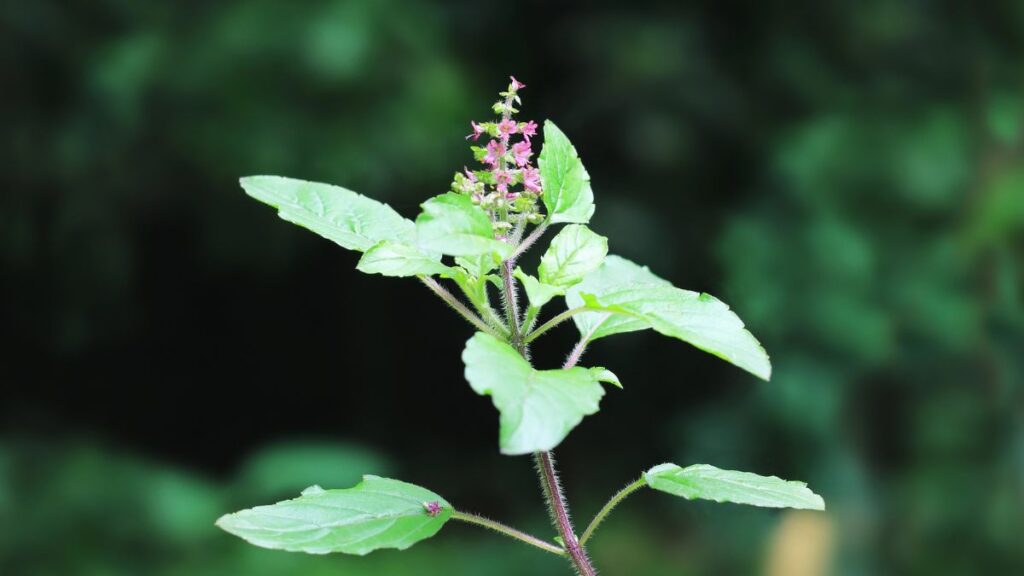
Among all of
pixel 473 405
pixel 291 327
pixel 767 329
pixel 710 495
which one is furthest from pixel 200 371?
pixel 710 495

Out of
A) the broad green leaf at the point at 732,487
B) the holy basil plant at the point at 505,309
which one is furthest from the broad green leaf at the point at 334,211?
the broad green leaf at the point at 732,487

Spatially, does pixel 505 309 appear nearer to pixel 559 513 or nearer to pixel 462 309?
pixel 462 309

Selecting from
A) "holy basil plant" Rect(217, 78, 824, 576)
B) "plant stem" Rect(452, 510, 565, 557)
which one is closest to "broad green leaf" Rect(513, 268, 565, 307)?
"holy basil plant" Rect(217, 78, 824, 576)

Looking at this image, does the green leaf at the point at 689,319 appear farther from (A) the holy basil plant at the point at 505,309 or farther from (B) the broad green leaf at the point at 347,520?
(B) the broad green leaf at the point at 347,520

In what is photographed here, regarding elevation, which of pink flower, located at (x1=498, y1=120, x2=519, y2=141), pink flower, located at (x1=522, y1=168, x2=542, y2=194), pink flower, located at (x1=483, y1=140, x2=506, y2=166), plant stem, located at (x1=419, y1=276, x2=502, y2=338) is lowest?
plant stem, located at (x1=419, y1=276, x2=502, y2=338)

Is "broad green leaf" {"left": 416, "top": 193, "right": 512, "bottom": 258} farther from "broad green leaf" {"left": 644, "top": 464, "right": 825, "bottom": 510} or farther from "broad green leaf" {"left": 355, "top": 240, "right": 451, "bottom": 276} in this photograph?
"broad green leaf" {"left": 644, "top": 464, "right": 825, "bottom": 510}

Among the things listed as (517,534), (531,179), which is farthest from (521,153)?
(517,534)

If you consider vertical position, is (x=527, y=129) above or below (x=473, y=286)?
above
